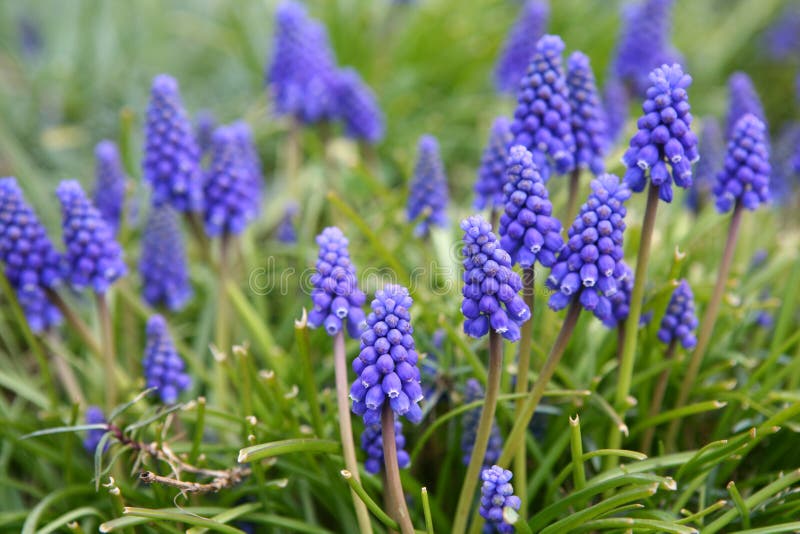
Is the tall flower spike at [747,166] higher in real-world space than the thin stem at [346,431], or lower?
higher

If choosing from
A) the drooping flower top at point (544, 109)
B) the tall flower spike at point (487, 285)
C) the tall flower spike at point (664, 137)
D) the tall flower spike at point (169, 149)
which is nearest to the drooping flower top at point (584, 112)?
the drooping flower top at point (544, 109)

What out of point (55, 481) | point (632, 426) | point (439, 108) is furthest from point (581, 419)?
point (439, 108)

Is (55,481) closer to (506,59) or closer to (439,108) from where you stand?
(506,59)

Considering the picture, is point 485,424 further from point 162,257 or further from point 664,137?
point 162,257

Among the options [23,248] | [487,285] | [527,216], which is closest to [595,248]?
[527,216]

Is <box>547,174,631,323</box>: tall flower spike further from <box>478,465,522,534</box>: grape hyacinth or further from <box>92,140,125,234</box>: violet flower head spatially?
<box>92,140,125,234</box>: violet flower head

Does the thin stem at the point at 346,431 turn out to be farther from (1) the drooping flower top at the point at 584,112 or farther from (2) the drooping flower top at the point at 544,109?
(1) the drooping flower top at the point at 584,112
